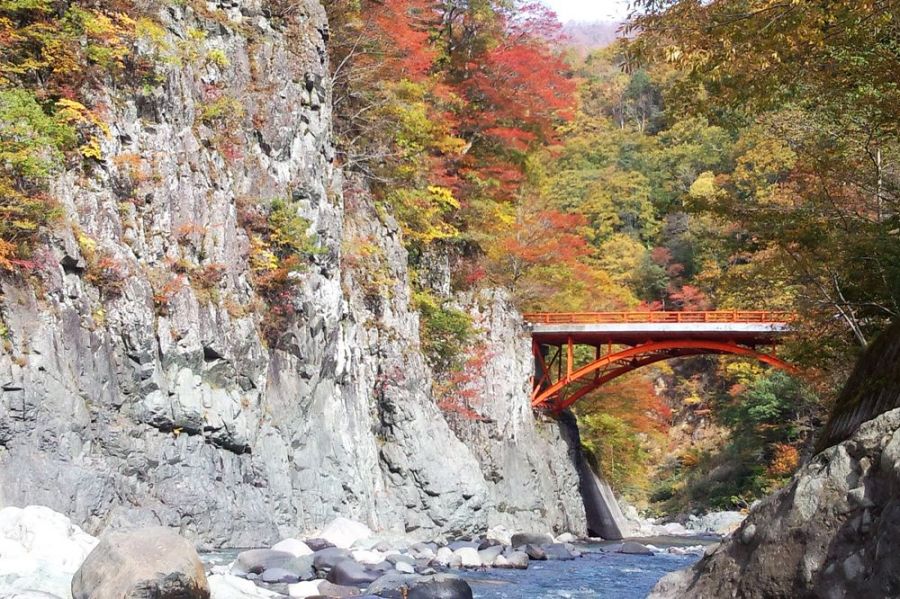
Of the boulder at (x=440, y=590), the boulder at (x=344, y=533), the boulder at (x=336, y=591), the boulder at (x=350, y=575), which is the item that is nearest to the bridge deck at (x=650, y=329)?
the boulder at (x=344, y=533)

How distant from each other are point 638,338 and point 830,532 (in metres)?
23.8

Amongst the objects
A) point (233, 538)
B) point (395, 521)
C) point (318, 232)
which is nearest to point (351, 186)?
point (318, 232)

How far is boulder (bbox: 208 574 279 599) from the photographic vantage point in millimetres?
10492

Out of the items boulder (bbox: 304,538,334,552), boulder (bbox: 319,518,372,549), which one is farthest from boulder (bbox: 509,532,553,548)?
boulder (bbox: 304,538,334,552)

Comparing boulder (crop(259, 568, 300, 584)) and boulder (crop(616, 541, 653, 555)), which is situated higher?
boulder (crop(259, 568, 300, 584))

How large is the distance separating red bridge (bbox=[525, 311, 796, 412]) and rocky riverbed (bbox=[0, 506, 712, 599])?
7299mm

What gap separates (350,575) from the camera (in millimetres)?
13031

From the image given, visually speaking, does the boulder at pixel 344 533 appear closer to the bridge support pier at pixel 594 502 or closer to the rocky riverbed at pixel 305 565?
the rocky riverbed at pixel 305 565

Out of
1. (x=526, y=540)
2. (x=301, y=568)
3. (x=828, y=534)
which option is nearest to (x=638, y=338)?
(x=526, y=540)

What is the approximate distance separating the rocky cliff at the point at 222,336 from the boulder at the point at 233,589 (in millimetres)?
2690

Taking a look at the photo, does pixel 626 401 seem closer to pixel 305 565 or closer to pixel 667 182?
pixel 305 565

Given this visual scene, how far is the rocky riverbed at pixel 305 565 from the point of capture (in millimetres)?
9352

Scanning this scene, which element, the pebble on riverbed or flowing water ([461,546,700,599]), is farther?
flowing water ([461,546,700,599])

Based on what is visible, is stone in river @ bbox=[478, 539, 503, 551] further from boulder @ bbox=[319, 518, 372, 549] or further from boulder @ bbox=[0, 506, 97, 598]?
boulder @ bbox=[0, 506, 97, 598]
